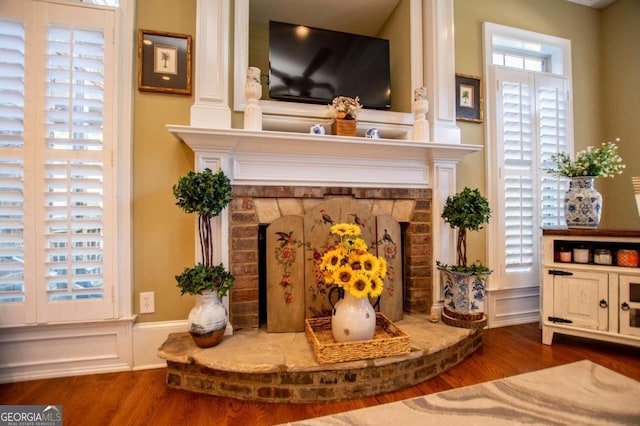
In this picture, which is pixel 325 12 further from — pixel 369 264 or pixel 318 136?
pixel 369 264

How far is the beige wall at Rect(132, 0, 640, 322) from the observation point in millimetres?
1696

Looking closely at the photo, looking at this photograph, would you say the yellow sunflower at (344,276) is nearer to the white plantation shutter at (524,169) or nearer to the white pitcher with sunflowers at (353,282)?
the white pitcher with sunflowers at (353,282)

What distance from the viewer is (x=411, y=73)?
84.2 inches

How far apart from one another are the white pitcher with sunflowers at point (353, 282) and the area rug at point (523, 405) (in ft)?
1.17

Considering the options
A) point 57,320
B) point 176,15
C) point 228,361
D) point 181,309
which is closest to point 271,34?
point 176,15

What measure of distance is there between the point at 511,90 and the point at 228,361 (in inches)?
116

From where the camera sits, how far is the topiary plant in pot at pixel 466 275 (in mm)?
1787

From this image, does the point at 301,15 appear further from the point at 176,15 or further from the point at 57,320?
the point at 57,320

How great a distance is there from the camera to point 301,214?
1830mm

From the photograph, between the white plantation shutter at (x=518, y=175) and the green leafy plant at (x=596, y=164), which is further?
the white plantation shutter at (x=518, y=175)

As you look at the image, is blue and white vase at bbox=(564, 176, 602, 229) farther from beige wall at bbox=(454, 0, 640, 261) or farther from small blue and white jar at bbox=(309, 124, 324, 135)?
small blue and white jar at bbox=(309, 124, 324, 135)

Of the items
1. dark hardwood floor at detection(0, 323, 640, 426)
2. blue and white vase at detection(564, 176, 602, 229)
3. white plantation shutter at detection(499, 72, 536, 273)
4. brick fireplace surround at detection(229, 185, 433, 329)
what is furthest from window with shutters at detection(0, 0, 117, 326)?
blue and white vase at detection(564, 176, 602, 229)

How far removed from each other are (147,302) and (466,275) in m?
2.10

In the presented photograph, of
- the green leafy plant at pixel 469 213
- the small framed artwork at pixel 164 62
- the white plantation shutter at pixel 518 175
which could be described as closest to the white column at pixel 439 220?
the green leafy plant at pixel 469 213
